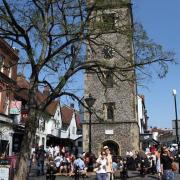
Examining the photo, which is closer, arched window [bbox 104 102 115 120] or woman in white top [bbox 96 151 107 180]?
woman in white top [bbox 96 151 107 180]

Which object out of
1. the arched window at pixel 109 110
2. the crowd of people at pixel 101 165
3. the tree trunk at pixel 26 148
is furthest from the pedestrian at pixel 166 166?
the arched window at pixel 109 110

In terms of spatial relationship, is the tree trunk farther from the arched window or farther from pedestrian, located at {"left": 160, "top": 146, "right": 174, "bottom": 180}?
the arched window

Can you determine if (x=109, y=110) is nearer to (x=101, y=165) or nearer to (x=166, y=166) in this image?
(x=101, y=165)

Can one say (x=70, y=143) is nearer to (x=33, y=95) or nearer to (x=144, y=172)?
(x=144, y=172)

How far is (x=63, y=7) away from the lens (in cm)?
1752

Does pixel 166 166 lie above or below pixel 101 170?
above

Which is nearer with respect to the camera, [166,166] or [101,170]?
[166,166]

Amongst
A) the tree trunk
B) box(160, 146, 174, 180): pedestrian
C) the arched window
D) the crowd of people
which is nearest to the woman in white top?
the crowd of people

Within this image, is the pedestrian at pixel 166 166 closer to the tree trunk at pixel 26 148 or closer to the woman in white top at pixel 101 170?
the woman in white top at pixel 101 170

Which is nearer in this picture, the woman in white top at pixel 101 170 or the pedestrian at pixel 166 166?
the pedestrian at pixel 166 166

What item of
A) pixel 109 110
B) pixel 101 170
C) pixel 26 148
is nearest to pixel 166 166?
pixel 101 170

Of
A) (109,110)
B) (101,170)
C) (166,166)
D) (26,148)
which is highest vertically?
(109,110)

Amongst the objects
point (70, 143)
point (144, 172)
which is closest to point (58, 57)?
point (144, 172)

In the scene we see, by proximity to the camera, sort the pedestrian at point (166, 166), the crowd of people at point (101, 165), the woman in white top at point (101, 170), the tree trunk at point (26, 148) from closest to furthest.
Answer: the pedestrian at point (166, 166) → the tree trunk at point (26, 148) → the woman in white top at point (101, 170) → the crowd of people at point (101, 165)
